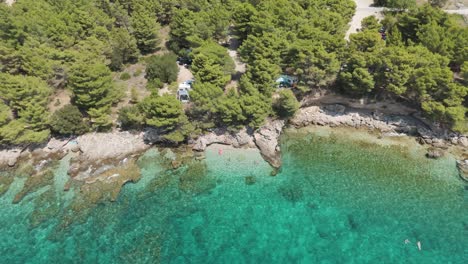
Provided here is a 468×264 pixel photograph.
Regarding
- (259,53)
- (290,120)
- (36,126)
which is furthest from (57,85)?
(290,120)

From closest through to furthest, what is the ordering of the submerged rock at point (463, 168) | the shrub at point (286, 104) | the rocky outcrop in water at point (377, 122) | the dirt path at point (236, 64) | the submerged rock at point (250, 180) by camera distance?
the submerged rock at point (463, 168)
the submerged rock at point (250, 180)
the shrub at point (286, 104)
the rocky outcrop in water at point (377, 122)
the dirt path at point (236, 64)

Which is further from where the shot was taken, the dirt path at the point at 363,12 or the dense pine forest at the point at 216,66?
the dirt path at the point at 363,12

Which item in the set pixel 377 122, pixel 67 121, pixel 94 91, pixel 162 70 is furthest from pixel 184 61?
pixel 377 122

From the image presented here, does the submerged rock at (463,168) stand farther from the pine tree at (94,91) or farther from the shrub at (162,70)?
the pine tree at (94,91)

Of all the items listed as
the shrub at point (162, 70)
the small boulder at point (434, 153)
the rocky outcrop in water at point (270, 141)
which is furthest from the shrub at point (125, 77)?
the small boulder at point (434, 153)

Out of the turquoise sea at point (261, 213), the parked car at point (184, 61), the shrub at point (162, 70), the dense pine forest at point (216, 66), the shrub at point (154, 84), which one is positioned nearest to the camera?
the turquoise sea at point (261, 213)

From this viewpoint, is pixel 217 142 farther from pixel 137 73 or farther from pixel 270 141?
pixel 137 73

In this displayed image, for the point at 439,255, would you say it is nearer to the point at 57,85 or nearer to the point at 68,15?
the point at 57,85

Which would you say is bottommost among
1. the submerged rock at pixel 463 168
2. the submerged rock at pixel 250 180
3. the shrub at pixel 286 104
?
the submerged rock at pixel 463 168
